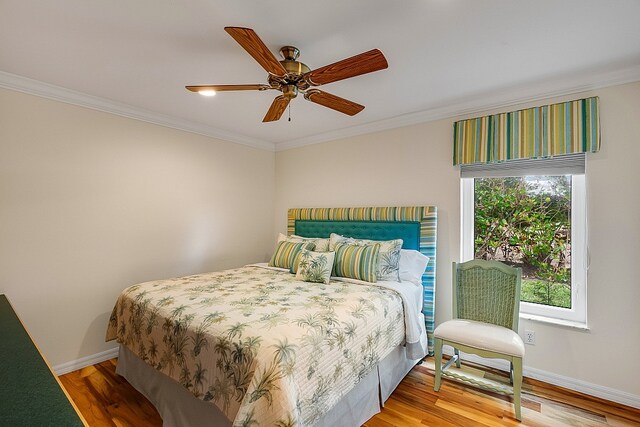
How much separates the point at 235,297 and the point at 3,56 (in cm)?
Result: 234

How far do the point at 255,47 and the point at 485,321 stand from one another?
2629mm

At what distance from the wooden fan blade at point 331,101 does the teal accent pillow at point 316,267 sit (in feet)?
4.31

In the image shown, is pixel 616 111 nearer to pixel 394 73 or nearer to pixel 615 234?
pixel 615 234

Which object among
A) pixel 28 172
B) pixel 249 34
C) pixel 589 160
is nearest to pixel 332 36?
pixel 249 34

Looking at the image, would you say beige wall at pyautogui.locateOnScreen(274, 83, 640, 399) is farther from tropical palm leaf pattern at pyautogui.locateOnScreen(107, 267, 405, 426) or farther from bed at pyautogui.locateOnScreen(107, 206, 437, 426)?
tropical palm leaf pattern at pyautogui.locateOnScreen(107, 267, 405, 426)

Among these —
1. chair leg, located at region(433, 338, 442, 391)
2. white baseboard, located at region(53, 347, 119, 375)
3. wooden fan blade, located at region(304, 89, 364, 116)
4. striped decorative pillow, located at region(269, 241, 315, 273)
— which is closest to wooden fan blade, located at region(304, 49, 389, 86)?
wooden fan blade, located at region(304, 89, 364, 116)

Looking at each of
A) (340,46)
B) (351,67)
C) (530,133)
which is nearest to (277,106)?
(340,46)

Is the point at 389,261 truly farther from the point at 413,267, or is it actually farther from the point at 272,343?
the point at 272,343

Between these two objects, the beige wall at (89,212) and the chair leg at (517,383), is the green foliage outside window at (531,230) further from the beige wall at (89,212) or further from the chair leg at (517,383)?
the beige wall at (89,212)

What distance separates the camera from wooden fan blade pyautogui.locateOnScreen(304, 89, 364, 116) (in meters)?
2.04

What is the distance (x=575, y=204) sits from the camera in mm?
2479

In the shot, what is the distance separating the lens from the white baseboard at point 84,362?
2631 millimetres

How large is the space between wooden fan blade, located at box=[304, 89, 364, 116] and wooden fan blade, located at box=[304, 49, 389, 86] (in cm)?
15

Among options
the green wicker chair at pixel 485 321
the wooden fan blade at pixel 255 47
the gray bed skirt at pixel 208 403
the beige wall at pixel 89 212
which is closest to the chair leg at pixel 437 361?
the green wicker chair at pixel 485 321
